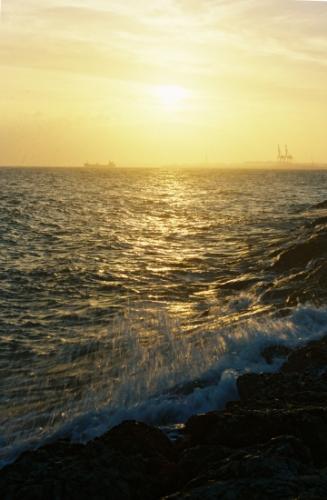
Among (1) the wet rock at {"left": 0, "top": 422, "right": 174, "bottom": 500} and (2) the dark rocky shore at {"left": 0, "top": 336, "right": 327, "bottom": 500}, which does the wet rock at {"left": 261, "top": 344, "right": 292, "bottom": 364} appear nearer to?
(2) the dark rocky shore at {"left": 0, "top": 336, "right": 327, "bottom": 500}

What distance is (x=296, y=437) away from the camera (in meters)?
5.75

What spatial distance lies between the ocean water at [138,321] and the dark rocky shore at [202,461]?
3.55 feet

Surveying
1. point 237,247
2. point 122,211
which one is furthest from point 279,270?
point 122,211

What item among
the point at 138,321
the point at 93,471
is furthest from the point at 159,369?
the point at 93,471

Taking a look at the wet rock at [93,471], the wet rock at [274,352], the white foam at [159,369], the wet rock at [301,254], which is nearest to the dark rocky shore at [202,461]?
the wet rock at [93,471]

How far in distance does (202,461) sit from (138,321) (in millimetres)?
7042

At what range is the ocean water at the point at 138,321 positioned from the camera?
825 cm

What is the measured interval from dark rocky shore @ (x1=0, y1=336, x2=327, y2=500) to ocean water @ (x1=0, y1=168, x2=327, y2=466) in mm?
1084

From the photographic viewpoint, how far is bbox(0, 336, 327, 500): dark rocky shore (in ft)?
16.1

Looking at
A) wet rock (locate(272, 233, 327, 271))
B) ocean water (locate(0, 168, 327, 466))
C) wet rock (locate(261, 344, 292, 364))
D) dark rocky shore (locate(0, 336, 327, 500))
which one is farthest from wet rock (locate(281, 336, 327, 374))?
wet rock (locate(272, 233, 327, 271))

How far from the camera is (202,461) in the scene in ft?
18.8

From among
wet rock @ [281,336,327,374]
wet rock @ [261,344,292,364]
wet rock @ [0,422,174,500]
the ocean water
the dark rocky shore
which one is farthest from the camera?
wet rock @ [261,344,292,364]

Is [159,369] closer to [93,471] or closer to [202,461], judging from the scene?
[202,461]

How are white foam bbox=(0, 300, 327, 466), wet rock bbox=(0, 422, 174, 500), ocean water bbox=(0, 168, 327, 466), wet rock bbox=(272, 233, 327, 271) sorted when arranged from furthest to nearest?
wet rock bbox=(272, 233, 327, 271), ocean water bbox=(0, 168, 327, 466), white foam bbox=(0, 300, 327, 466), wet rock bbox=(0, 422, 174, 500)
